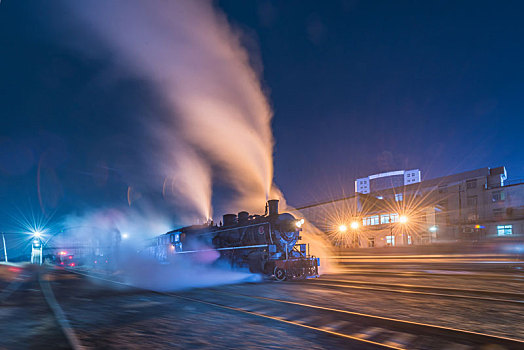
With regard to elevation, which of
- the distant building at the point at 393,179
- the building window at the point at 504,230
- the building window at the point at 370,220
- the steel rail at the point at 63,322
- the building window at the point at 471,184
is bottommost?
the steel rail at the point at 63,322

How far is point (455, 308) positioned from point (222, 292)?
A: 6.84m

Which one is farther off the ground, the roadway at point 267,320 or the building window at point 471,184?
the building window at point 471,184

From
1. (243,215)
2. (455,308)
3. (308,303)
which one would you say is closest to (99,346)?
(308,303)

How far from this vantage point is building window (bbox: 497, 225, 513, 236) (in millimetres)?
35781

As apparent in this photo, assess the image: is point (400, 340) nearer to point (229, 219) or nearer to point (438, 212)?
point (229, 219)

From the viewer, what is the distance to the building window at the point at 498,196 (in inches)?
1619

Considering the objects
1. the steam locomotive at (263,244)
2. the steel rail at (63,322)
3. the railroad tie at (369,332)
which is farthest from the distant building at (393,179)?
the railroad tie at (369,332)

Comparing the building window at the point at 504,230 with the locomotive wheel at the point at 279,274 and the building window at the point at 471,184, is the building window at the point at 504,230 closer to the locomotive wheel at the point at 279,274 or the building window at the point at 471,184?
the building window at the point at 471,184

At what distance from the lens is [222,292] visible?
1112 centimetres

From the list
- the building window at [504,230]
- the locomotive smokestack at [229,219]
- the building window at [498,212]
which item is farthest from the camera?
the building window at [498,212]

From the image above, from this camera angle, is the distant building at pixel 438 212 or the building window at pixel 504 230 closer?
the building window at pixel 504 230

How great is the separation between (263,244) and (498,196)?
39491 mm

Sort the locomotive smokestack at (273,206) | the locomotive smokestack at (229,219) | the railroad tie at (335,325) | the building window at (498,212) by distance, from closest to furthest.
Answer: the railroad tie at (335,325), the locomotive smokestack at (273,206), the locomotive smokestack at (229,219), the building window at (498,212)

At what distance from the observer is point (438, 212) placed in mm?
44031
